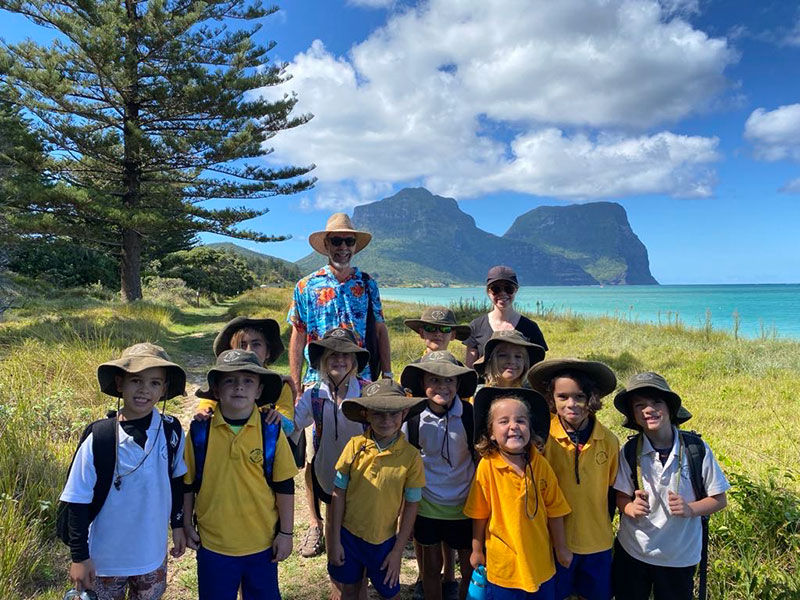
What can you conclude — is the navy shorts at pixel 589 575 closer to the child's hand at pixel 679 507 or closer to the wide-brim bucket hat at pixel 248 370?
the child's hand at pixel 679 507

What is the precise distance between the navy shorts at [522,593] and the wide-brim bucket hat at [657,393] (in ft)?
2.45

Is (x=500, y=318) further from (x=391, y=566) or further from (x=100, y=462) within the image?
(x=100, y=462)

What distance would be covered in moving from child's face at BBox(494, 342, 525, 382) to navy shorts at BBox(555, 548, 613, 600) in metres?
0.84

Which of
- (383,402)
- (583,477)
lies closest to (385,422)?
(383,402)

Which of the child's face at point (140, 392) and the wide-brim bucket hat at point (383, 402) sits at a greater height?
the child's face at point (140, 392)

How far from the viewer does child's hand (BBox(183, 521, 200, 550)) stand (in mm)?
1821

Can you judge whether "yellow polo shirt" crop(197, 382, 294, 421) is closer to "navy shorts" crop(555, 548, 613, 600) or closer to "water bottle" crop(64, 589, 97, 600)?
"water bottle" crop(64, 589, 97, 600)

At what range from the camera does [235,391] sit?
1875 millimetres

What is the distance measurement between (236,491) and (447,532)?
0.96 metres

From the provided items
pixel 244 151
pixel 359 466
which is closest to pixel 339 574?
pixel 359 466

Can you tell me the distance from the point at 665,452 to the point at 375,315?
5.47 feet

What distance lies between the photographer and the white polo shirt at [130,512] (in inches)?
65.5

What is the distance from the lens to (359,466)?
1979 millimetres

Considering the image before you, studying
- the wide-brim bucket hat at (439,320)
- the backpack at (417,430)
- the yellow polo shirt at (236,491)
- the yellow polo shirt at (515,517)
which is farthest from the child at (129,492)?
the wide-brim bucket hat at (439,320)
